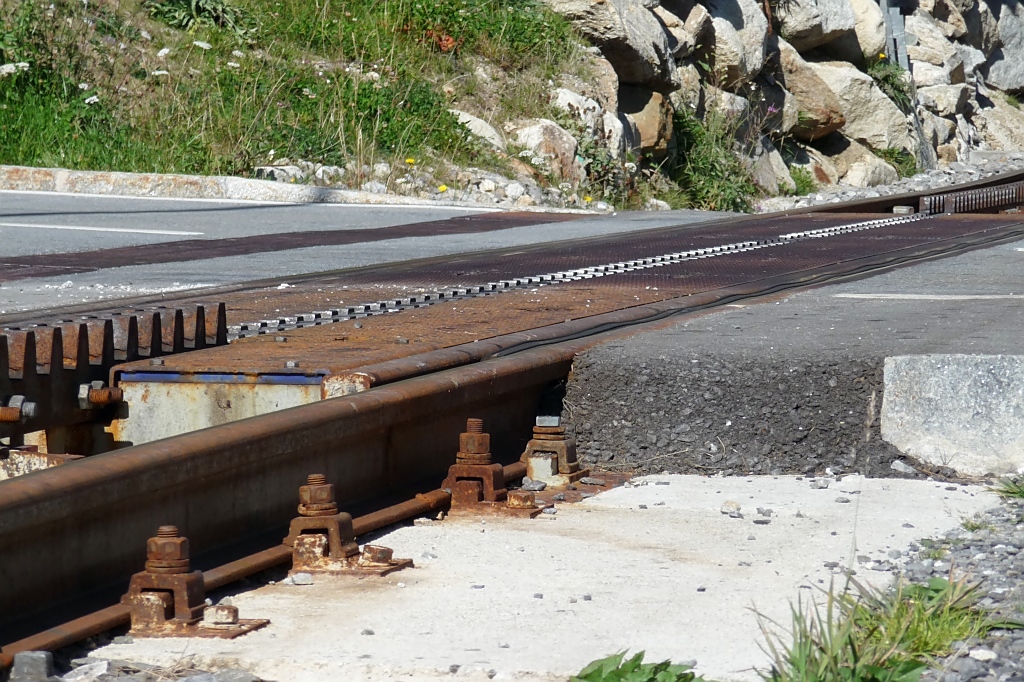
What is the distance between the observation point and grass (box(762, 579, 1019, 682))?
250 cm

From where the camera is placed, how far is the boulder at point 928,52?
2908 cm

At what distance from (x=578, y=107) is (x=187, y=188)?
5669mm

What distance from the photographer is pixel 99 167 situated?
14758 mm

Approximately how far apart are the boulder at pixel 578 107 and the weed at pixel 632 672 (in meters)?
15.0

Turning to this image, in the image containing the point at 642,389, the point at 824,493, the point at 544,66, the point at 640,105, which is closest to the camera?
the point at 824,493

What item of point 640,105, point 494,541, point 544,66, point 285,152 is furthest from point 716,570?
point 640,105

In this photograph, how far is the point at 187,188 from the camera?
13.4m

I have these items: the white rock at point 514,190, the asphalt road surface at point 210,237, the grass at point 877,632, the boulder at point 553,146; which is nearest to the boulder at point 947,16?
the boulder at point 553,146

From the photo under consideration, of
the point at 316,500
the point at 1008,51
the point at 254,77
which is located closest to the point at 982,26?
the point at 1008,51

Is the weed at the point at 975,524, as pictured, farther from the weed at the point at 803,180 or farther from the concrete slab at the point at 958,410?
the weed at the point at 803,180

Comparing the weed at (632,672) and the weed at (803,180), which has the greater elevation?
the weed at (803,180)

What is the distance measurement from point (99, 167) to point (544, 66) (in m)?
5.93

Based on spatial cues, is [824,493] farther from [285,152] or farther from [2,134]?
[2,134]

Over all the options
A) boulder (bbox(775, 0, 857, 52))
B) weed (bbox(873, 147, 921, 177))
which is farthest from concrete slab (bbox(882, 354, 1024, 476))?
weed (bbox(873, 147, 921, 177))
